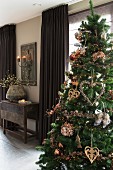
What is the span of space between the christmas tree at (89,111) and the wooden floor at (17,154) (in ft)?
3.69

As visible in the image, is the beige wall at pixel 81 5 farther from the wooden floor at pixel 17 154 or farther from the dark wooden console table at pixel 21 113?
the wooden floor at pixel 17 154

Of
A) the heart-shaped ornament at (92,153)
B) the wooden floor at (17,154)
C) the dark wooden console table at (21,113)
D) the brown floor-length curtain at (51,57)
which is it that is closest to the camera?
the heart-shaped ornament at (92,153)

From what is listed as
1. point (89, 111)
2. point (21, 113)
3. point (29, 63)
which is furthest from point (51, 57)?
point (89, 111)

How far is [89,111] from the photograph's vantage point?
6.64 ft

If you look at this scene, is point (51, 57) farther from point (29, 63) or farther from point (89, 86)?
point (89, 86)

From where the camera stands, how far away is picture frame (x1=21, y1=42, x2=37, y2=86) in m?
4.28

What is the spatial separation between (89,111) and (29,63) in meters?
2.63

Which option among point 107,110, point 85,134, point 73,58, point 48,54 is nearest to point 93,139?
point 85,134

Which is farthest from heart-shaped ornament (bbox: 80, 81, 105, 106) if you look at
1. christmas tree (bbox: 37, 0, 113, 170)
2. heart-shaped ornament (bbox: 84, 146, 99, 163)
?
heart-shaped ornament (bbox: 84, 146, 99, 163)

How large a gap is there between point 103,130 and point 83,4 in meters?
2.25

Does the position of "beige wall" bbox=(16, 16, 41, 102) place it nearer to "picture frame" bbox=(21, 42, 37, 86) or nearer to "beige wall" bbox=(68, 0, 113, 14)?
"picture frame" bbox=(21, 42, 37, 86)

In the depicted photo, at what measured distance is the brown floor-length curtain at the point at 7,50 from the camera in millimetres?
4852

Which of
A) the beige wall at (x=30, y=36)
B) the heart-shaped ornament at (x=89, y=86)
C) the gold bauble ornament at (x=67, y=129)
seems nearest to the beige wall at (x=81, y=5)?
the beige wall at (x=30, y=36)

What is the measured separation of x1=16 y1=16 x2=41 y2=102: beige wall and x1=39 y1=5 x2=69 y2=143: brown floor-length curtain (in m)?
0.38
